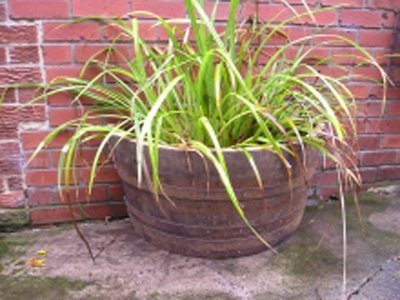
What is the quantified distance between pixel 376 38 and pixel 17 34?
159cm

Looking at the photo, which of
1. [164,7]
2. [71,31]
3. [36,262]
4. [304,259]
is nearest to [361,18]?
[164,7]

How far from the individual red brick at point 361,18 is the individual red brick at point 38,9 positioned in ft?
3.98

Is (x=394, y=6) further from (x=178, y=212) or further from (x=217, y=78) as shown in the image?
(x=178, y=212)

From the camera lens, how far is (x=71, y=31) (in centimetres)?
161

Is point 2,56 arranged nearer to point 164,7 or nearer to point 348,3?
point 164,7

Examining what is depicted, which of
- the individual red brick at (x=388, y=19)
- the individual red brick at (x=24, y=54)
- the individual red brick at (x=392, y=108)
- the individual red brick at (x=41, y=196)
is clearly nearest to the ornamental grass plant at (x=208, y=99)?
the individual red brick at (x=24, y=54)

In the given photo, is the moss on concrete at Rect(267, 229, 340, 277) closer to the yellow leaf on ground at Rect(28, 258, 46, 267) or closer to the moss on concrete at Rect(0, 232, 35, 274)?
the yellow leaf on ground at Rect(28, 258, 46, 267)

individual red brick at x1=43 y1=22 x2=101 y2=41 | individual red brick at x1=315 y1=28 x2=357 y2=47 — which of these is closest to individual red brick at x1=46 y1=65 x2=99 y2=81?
individual red brick at x1=43 y1=22 x2=101 y2=41

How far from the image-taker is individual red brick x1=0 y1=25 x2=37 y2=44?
1.55 meters

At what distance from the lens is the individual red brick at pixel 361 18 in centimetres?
187

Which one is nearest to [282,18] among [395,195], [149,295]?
[395,195]

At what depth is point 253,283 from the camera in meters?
1.38

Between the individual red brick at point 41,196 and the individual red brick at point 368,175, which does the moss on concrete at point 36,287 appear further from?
the individual red brick at point 368,175

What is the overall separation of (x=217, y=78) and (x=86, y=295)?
81 centimetres
